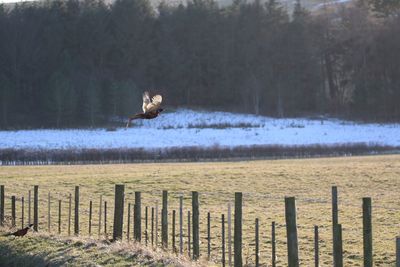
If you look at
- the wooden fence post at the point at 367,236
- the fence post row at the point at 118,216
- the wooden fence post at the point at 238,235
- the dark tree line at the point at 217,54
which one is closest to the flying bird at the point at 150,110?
the wooden fence post at the point at 238,235

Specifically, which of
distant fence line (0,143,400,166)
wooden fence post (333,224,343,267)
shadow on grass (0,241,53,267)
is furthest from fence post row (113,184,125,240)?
distant fence line (0,143,400,166)

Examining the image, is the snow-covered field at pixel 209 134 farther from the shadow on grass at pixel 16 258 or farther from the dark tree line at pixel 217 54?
the shadow on grass at pixel 16 258

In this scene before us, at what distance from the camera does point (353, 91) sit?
86.5 metres

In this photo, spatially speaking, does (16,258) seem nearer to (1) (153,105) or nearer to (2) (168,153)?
(1) (153,105)

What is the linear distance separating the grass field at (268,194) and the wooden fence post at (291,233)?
7.39ft

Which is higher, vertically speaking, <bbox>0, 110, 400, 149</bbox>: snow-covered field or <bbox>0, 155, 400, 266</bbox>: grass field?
<bbox>0, 110, 400, 149</bbox>: snow-covered field

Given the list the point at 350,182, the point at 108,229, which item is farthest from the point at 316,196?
the point at 108,229

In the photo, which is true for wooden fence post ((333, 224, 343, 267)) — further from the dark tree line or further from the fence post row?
the dark tree line

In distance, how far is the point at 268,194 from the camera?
84.7ft

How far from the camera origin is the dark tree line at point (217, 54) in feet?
277

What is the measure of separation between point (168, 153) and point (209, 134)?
10.7 metres

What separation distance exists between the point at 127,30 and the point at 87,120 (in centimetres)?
1692

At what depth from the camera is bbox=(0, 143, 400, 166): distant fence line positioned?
52188 millimetres

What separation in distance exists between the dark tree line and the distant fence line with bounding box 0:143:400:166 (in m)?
25.2
